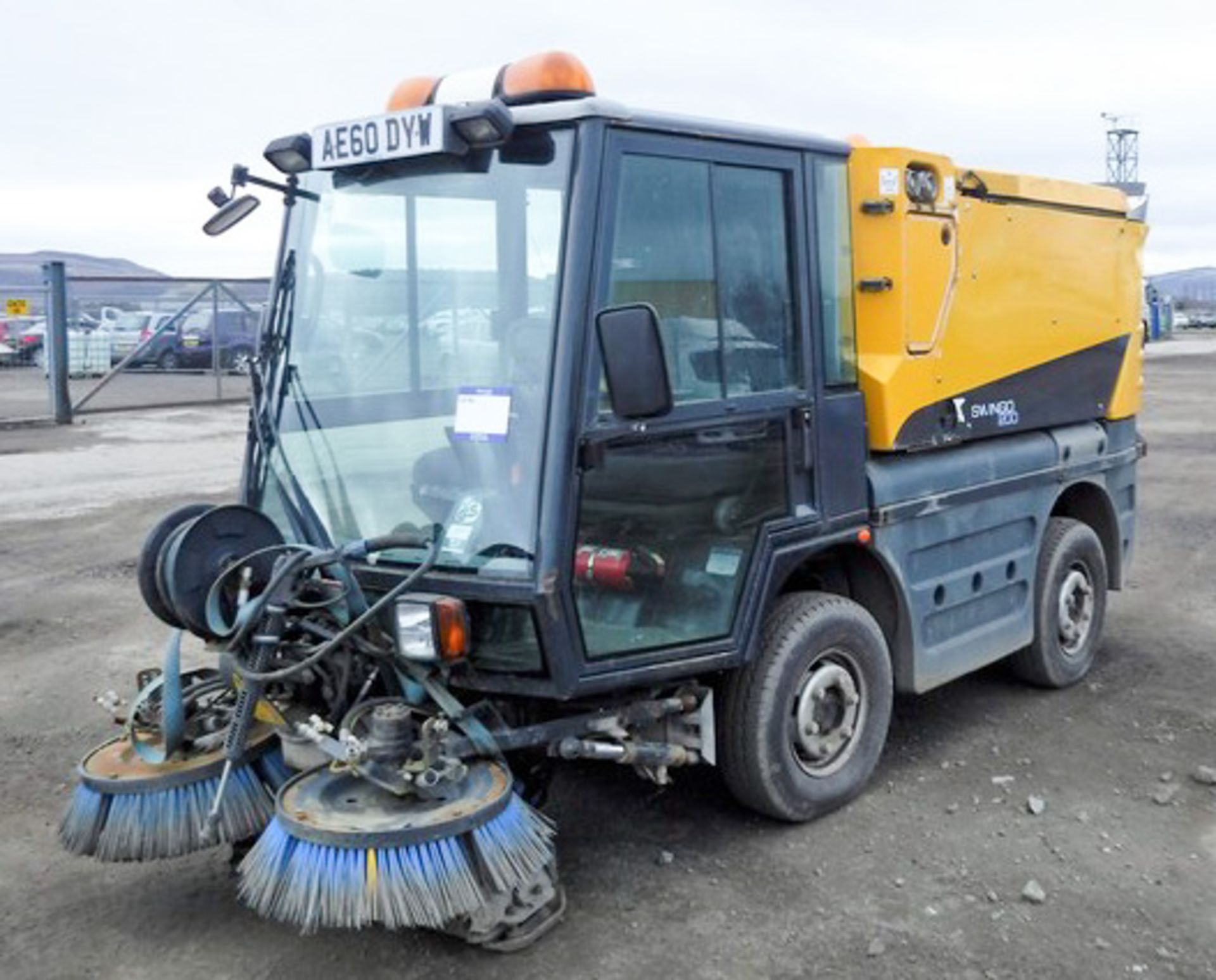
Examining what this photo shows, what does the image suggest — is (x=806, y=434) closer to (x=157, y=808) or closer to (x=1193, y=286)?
(x=157, y=808)

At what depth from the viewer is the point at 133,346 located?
23047 millimetres

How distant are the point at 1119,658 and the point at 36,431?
13910 mm

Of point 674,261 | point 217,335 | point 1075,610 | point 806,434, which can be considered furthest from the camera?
point 217,335

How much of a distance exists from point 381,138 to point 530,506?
1.25m

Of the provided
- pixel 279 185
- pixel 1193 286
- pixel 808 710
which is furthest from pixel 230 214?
pixel 1193 286

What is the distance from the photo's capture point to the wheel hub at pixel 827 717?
4.41 m

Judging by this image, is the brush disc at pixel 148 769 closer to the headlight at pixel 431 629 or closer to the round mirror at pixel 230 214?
the headlight at pixel 431 629

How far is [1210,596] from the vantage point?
7.79 metres

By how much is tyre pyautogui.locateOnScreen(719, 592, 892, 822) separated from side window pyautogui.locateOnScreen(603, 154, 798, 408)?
32.7 inches

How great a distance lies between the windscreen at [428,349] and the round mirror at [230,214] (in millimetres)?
166

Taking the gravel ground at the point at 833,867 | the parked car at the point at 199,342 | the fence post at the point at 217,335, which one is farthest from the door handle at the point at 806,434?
the fence post at the point at 217,335

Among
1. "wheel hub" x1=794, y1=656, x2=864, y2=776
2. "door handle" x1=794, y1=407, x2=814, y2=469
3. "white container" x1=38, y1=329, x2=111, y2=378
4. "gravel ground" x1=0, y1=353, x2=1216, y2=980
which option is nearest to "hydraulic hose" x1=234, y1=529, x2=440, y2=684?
"gravel ground" x1=0, y1=353, x2=1216, y2=980

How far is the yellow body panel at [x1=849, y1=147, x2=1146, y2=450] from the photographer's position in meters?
A: 4.62

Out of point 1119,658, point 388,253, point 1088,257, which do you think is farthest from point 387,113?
point 1119,658
